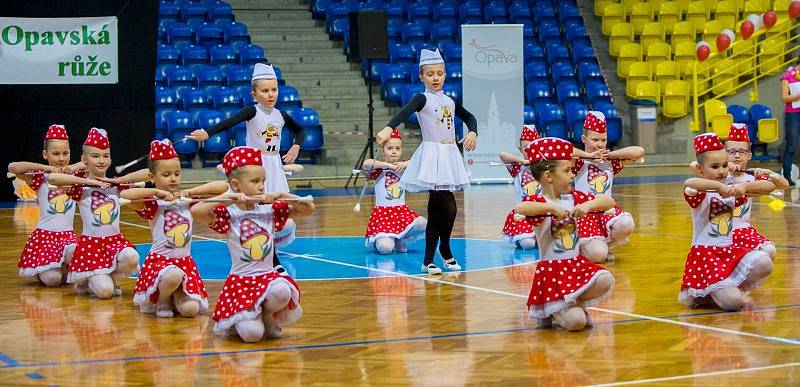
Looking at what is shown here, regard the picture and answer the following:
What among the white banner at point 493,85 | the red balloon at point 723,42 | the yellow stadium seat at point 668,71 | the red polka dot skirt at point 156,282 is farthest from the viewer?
the yellow stadium seat at point 668,71

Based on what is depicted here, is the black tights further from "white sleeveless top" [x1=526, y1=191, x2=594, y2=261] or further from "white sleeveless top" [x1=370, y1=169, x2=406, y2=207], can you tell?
"white sleeveless top" [x1=526, y1=191, x2=594, y2=261]

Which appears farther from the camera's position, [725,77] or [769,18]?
[725,77]

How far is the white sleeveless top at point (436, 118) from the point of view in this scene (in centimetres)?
779

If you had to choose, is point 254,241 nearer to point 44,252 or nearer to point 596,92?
point 44,252

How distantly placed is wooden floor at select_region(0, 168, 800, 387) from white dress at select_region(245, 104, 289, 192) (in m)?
0.84

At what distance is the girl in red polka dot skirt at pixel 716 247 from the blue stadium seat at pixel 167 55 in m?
11.8

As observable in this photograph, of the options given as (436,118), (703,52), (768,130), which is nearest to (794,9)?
(703,52)

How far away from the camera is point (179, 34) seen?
17281 millimetres

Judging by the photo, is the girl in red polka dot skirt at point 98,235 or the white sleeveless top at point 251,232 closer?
the white sleeveless top at point 251,232

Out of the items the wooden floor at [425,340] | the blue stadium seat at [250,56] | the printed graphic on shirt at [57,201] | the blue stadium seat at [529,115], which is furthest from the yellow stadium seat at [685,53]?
the printed graphic on shirt at [57,201]

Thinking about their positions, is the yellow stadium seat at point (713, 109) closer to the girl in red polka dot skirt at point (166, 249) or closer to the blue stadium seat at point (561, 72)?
Answer: the blue stadium seat at point (561, 72)

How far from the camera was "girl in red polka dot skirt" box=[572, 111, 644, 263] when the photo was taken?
8.00 metres

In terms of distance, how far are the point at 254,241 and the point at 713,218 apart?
254 centimetres

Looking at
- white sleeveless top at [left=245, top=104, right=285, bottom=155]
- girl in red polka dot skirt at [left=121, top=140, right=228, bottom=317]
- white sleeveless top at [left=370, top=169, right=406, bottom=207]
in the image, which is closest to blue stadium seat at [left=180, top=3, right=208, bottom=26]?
white sleeveless top at [left=370, top=169, right=406, bottom=207]
